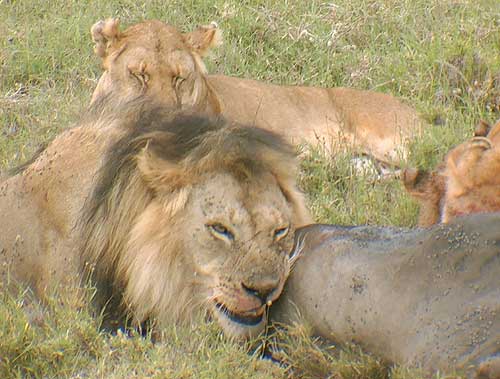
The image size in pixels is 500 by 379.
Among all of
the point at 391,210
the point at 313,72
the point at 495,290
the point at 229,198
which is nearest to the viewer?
the point at 495,290

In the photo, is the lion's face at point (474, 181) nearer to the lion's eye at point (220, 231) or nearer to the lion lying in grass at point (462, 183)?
the lion lying in grass at point (462, 183)

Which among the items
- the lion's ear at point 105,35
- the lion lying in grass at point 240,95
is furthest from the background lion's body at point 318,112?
the lion's ear at point 105,35

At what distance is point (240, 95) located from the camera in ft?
24.8

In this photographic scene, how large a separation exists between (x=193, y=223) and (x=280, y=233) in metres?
0.27

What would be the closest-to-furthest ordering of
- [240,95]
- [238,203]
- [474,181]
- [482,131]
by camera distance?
[238,203], [474,181], [482,131], [240,95]

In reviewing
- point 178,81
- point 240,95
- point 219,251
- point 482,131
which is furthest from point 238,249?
point 240,95

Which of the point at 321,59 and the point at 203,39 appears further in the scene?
the point at 321,59

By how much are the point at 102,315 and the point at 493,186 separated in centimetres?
141

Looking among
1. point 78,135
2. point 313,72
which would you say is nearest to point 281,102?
point 313,72

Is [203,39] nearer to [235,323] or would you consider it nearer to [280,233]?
[280,233]

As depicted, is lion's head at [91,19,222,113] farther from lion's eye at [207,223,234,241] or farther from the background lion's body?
lion's eye at [207,223,234,241]

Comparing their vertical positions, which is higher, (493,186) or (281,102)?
(493,186)

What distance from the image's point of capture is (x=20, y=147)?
6.29 meters

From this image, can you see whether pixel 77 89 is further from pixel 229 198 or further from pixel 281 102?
pixel 229 198
